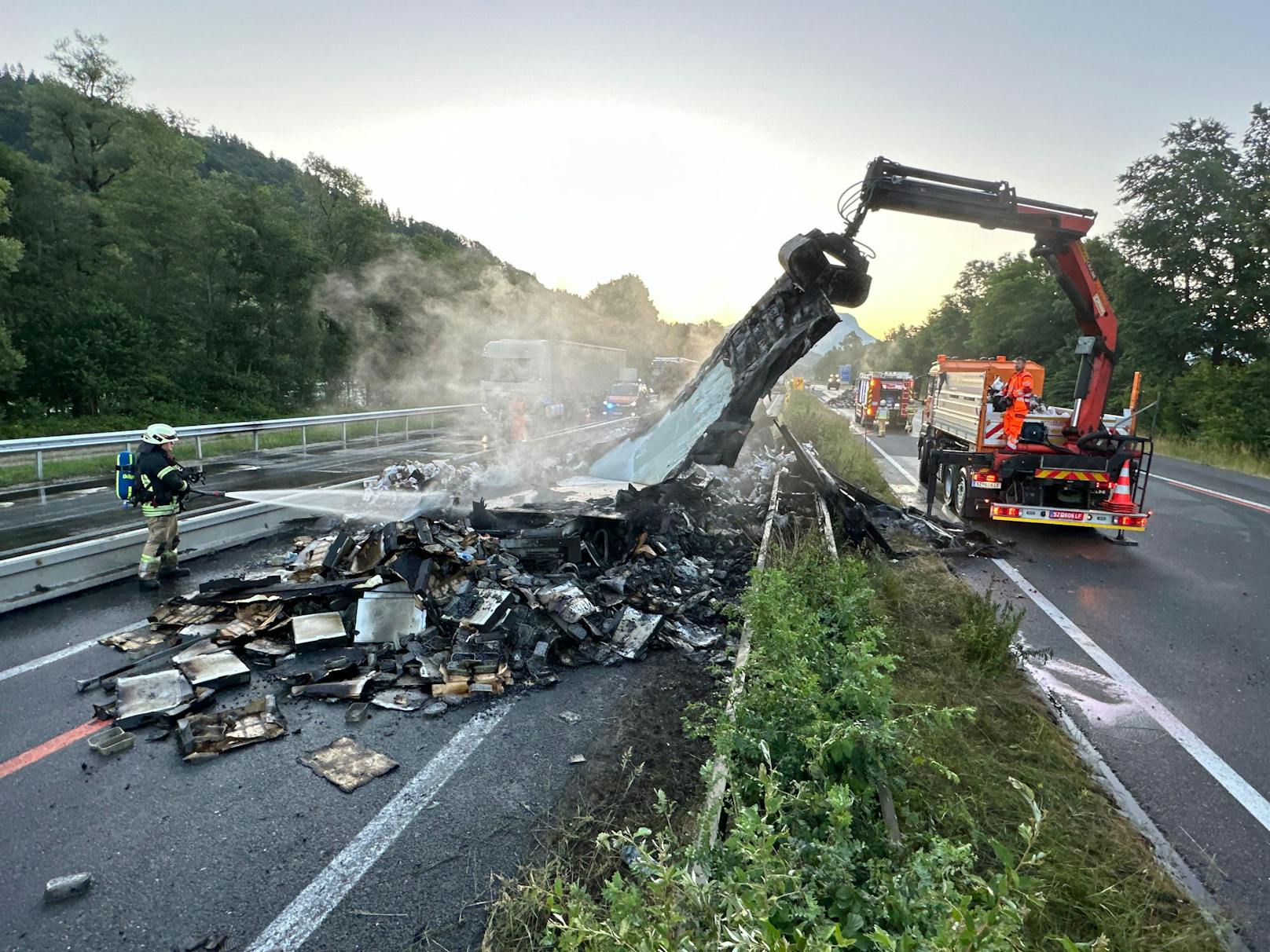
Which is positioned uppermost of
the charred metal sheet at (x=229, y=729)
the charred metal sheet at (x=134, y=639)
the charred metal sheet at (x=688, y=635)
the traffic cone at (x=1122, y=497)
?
the traffic cone at (x=1122, y=497)

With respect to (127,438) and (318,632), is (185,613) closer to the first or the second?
(318,632)

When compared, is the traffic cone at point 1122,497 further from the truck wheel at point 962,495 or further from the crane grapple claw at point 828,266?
the crane grapple claw at point 828,266

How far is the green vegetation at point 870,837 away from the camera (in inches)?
73.7

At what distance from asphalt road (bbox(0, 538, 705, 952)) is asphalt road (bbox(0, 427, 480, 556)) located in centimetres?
458

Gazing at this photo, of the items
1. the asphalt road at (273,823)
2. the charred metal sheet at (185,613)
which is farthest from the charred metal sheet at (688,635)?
the charred metal sheet at (185,613)

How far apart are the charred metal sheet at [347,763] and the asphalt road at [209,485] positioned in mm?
5808

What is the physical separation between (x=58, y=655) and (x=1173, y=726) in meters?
8.35

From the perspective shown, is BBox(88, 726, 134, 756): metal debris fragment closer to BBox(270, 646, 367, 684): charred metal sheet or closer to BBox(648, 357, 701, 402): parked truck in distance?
BBox(270, 646, 367, 684): charred metal sheet

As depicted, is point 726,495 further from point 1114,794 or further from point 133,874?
point 133,874

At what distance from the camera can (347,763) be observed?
3846 mm

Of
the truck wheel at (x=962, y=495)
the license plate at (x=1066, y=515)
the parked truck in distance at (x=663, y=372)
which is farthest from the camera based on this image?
the parked truck in distance at (x=663, y=372)

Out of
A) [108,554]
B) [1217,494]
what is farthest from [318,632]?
[1217,494]

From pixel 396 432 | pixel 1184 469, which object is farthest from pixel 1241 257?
pixel 396 432

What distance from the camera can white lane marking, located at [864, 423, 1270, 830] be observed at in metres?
3.63
